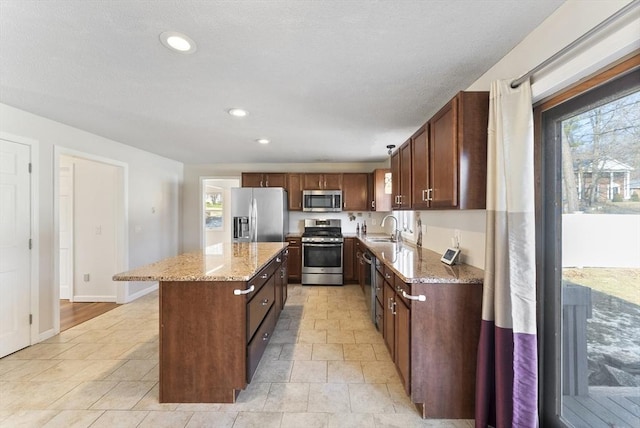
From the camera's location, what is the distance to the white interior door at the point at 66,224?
3979 mm

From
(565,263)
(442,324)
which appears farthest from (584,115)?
(442,324)

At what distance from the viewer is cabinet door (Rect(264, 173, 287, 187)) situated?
5.22m

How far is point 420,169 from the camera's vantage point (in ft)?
7.64

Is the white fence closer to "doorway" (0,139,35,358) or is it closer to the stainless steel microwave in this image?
the stainless steel microwave

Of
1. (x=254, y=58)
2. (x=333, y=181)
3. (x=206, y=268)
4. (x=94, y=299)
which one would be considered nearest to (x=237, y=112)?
(x=254, y=58)

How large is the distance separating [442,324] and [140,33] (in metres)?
2.47

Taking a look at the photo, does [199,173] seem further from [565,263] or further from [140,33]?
[565,263]

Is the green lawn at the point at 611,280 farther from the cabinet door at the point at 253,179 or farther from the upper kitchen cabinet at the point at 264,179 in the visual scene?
the cabinet door at the point at 253,179

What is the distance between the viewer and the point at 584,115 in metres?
1.30

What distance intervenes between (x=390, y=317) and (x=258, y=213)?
3158mm

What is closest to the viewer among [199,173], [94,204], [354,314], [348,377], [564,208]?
[564,208]

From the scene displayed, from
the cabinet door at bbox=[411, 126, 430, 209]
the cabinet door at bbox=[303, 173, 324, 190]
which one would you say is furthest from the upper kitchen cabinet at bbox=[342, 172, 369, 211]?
the cabinet door at bbox=[411, 126, 430, 209]

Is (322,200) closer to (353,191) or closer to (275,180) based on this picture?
(353,191)

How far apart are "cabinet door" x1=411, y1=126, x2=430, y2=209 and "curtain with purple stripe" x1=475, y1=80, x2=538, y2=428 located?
63 cm
